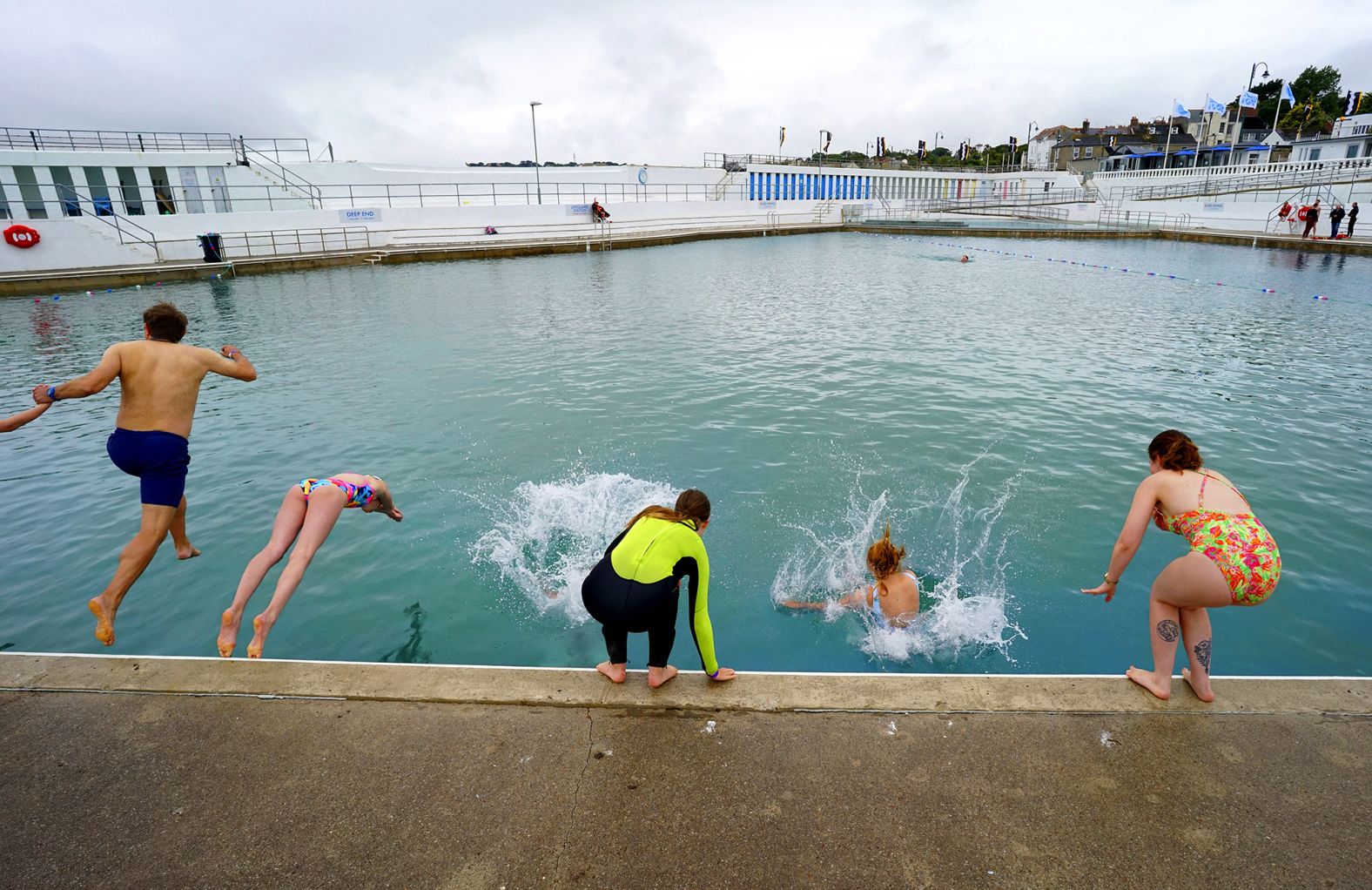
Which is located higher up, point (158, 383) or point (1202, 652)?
point (158, 383)

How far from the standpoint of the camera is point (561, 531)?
7805 mm

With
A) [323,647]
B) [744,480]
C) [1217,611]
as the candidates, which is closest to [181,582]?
[323,647]

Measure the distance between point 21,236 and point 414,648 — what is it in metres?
35.5

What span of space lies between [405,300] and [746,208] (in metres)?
36.0

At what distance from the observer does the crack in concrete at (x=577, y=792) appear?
2.99m

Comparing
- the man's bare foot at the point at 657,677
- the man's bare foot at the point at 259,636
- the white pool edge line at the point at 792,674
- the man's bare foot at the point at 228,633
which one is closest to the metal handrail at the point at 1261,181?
the white pool edge line at the point at 792,674

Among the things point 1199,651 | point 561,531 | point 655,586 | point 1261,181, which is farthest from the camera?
point 1261,181

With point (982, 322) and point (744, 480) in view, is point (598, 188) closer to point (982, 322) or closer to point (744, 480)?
point (982, 322)

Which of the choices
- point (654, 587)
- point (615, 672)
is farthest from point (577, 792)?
point (654, 587)

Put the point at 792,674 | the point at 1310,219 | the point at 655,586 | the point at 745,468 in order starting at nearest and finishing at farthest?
the point at 655,586
the point at 792,674
the point at 745,468
the point at 1310,219

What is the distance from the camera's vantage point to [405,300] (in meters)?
23.6

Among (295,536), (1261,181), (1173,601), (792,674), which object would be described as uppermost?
(1261,181)

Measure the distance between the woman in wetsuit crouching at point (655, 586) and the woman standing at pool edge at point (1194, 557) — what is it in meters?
2.47

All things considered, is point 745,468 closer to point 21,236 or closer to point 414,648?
point 414,648
